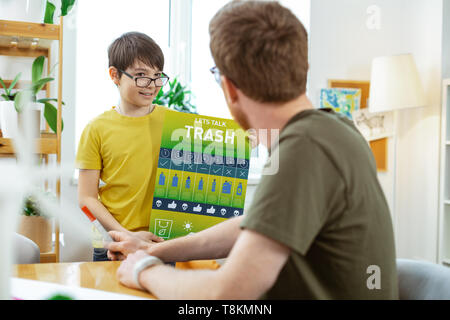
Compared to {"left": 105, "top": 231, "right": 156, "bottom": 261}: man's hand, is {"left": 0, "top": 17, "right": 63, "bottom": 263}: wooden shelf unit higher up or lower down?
higher up

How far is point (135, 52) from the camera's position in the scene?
5.07 ft

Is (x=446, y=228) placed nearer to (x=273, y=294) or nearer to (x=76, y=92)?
(x=76, y=92)

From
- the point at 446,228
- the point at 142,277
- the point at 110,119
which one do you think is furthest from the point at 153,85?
the point at 446,228

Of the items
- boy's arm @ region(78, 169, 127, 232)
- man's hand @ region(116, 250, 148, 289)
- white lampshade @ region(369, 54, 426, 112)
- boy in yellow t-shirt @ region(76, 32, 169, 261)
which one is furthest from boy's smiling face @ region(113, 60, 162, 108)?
white lampshade @ region(369, 54, 426, 112)

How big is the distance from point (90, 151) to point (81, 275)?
633mm

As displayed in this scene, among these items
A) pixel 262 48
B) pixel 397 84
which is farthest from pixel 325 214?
pixel 397 84

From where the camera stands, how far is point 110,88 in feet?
10.7

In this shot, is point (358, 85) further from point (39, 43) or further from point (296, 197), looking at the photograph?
point (296, 197)

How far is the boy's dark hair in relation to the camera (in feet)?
5.07

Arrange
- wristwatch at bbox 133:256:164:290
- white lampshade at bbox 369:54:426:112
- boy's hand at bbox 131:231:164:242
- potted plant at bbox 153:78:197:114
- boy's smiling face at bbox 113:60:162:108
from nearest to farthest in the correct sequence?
wristwatch at bbox 133:256:164:290
boy's hand at bbox 131:231:164:242
boy's smiling face at bbox 113:60:162:108
potted plant at bbox 153:78:197:114
white lampshade at bbox 369:54:426:112

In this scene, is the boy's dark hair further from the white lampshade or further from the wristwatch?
the white lampshade

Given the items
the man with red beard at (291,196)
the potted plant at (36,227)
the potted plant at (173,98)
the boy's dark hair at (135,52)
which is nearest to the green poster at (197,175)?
the boy's dark hair at (135,52)

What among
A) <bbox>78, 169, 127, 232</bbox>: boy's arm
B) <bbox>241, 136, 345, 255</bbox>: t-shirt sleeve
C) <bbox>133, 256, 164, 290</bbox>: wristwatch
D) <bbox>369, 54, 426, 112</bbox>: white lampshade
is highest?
<bbox>369, 54, 426, 112</bbox>: white lampshade

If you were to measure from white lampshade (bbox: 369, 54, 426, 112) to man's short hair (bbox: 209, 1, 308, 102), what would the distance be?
2817 millimetres
